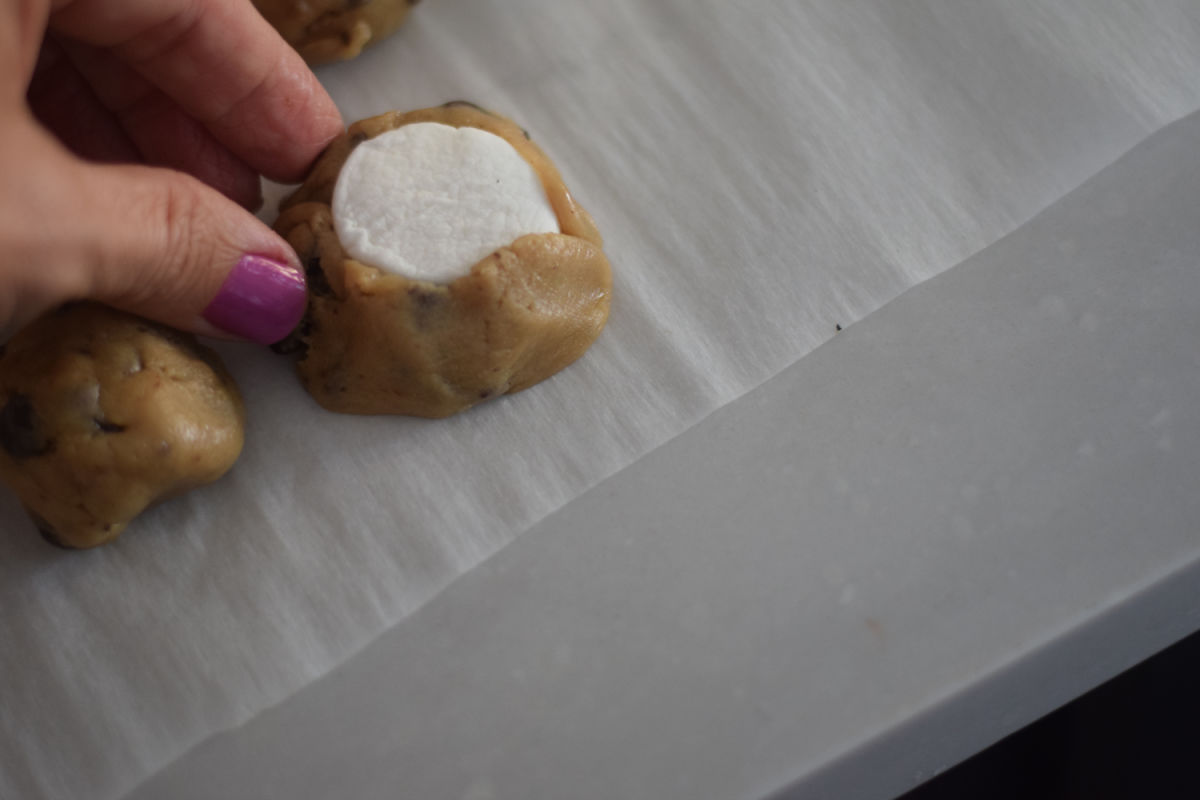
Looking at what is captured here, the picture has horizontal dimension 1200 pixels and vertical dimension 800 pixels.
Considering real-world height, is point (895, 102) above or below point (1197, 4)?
below

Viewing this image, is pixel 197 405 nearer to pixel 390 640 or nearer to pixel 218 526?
pixel 218 526

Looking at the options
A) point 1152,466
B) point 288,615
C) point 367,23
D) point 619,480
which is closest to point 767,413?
point 619,480

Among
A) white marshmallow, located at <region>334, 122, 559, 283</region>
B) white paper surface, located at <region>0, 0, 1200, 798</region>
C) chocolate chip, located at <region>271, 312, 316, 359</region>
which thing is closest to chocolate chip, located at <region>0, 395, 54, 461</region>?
white paper surface, located at <region>0, 0, 1200, 798</region>

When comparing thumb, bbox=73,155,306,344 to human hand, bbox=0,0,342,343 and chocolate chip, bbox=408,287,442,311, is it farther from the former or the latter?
chocolate chip, bbox=408,287,442,311

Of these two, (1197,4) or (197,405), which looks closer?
(197,405)

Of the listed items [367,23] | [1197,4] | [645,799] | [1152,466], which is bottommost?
[645,799]

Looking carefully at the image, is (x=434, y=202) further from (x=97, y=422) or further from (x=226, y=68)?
(x=97, y=422)

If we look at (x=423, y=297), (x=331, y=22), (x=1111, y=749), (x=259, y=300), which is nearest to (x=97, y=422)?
(x=259, y=300)
